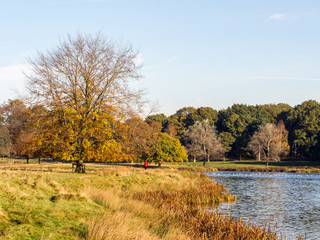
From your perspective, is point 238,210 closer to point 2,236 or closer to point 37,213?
point 37,213

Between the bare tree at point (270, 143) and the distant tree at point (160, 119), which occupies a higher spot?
the distant tree at point (160, 119)

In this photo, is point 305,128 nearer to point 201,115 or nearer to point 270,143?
point 270,143

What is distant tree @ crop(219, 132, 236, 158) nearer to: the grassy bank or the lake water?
the lake water

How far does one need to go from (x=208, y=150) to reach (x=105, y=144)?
6826cm

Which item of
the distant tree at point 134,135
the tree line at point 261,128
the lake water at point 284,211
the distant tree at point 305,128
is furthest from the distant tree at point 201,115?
the distant tree at point 134,135

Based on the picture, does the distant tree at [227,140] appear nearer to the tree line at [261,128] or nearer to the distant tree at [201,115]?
the tree line at [261,128]

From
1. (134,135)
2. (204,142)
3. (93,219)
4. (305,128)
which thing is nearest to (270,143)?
(305,128)

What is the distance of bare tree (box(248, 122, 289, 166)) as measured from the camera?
91812mm

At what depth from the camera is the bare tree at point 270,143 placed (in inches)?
3615

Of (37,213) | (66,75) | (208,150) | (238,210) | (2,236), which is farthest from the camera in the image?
(208,150)

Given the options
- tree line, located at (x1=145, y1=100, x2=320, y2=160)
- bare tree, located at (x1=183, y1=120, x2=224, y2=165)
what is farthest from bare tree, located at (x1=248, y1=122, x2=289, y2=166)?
bare tree, located at (x1=183, y1=120, x2=224, y2=165)

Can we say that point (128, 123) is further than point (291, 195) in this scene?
No

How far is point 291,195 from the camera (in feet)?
111

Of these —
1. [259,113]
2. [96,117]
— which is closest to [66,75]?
[96,117]
